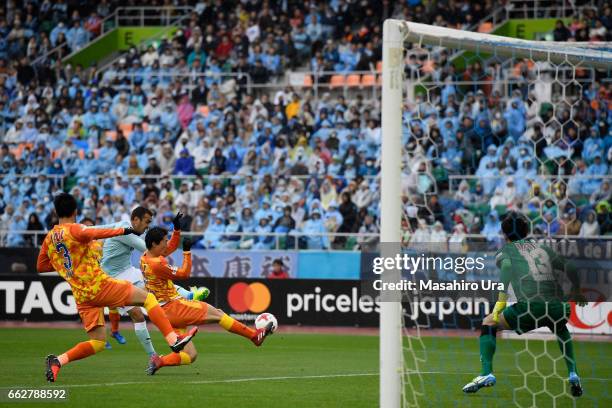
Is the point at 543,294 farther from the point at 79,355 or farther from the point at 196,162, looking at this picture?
the point at 196,162

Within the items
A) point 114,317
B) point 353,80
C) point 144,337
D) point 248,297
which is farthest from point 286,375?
point 353,80

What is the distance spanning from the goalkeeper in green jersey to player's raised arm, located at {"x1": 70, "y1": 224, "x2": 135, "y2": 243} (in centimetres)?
372

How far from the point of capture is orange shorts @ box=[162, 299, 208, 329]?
12.5 meters

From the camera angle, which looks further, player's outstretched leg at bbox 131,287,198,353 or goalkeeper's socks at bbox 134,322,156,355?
goalkeeper's socks at bbox 134,322,156,355

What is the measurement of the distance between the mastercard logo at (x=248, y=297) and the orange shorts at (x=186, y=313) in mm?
8344

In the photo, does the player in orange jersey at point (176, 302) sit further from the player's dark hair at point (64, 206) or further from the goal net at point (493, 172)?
the goal net at point (493, 172)

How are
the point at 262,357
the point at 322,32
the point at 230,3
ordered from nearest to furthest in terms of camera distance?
the point at 262,357 < the point at 322,32 < the point at 230,3

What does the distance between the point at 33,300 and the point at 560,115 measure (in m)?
11.3

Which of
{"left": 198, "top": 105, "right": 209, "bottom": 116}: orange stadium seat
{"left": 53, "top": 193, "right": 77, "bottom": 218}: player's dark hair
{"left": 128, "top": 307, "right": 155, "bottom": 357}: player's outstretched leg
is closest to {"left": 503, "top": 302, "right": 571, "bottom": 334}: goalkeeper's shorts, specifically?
{"left": 53, "top": 193, "right": 77, "bottom": 218}: player's dark hair

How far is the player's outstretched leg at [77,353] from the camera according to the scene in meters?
10.7

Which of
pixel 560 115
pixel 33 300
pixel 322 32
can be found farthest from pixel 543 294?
pixel 322 32

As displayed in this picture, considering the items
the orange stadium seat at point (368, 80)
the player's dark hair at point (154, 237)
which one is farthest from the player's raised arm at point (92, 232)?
the orange stadium seat at point (368, 80)

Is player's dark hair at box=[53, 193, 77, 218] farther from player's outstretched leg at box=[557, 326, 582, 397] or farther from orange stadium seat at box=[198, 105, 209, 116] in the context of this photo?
orange stadium seat at box=[198, 105, 209, 116]

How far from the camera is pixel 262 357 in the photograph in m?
15.2
